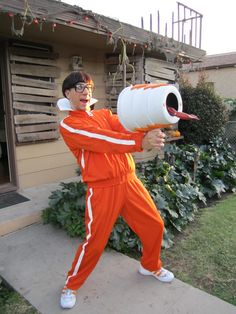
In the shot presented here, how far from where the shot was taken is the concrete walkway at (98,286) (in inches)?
87.3

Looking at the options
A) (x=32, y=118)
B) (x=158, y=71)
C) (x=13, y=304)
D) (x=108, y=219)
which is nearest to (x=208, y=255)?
(x=108, y=219)

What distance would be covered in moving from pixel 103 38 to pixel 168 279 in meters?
3.49

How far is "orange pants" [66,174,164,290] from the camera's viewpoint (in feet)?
6.97

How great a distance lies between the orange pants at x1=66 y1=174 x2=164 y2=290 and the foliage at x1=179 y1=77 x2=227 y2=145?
4902 mm

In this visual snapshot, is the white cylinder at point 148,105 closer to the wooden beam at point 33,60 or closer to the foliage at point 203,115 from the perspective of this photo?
the wooden beam at point 33,60

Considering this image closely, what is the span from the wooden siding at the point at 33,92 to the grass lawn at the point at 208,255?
258cm

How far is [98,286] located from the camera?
2480mm

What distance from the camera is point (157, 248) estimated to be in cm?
238

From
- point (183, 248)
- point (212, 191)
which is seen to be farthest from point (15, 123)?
point (212, 191)

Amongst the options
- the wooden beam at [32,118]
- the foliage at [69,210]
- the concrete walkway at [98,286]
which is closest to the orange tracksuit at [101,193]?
the concrete walkway at [98,286]

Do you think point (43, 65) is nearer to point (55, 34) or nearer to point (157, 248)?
point (55, 34)

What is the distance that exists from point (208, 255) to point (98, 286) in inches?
49.5

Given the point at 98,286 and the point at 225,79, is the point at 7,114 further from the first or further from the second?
the point at 225,79

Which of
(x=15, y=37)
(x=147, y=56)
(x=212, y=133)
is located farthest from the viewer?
(x=212, y=133)
